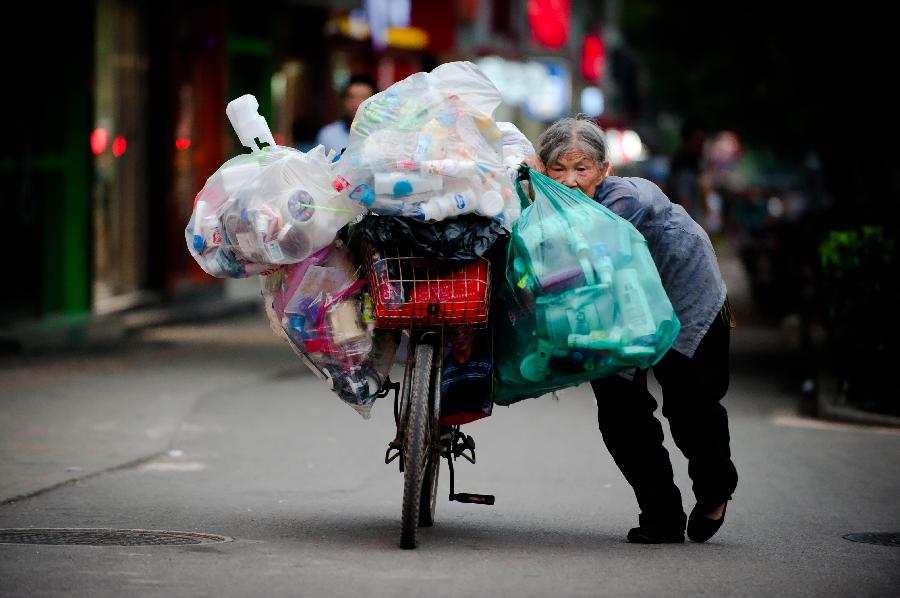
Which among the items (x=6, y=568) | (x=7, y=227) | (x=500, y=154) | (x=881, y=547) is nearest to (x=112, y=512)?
(x=6, y=568)

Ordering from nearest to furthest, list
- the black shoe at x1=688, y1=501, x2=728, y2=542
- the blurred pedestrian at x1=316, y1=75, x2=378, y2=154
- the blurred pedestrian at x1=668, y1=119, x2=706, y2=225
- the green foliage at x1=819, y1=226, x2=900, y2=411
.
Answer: the black shoe at x1=688, y1=501, x2=728, y2=542 → the blurred pedestrian at x1=316, y1=75, x2=378, y2=154 → the green foliage at x1=819, y1=226, x2=900, y2=411 → the blurred pedestrian at x1=668, y1=119, x2=706, y2=225

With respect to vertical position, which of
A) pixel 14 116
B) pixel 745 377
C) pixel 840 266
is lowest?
pixel 745 377

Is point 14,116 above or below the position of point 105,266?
above

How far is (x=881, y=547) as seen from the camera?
7.32 meters

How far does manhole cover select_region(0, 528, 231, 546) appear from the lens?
6.79 meters

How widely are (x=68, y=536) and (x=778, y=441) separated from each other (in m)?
5.34

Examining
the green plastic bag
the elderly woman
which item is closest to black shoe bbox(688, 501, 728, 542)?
the elderly woman

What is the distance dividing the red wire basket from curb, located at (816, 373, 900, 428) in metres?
6.07

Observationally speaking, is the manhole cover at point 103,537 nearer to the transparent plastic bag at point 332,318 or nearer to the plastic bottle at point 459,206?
the transparent plastic bag at point 332,318

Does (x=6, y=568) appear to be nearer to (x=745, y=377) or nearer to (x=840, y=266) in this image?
(x=840, y=266)

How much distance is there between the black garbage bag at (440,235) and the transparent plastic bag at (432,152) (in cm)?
3

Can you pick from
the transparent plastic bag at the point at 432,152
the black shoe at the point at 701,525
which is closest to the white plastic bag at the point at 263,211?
the transparent plastic bag at the point at 432,152

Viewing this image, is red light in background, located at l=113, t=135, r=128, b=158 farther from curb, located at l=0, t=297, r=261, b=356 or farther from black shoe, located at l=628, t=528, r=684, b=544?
black shoe, located at l=628, t=528, r=684, b=544

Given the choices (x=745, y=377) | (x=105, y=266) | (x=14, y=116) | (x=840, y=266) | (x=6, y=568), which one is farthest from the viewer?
(x=105, y=266)
